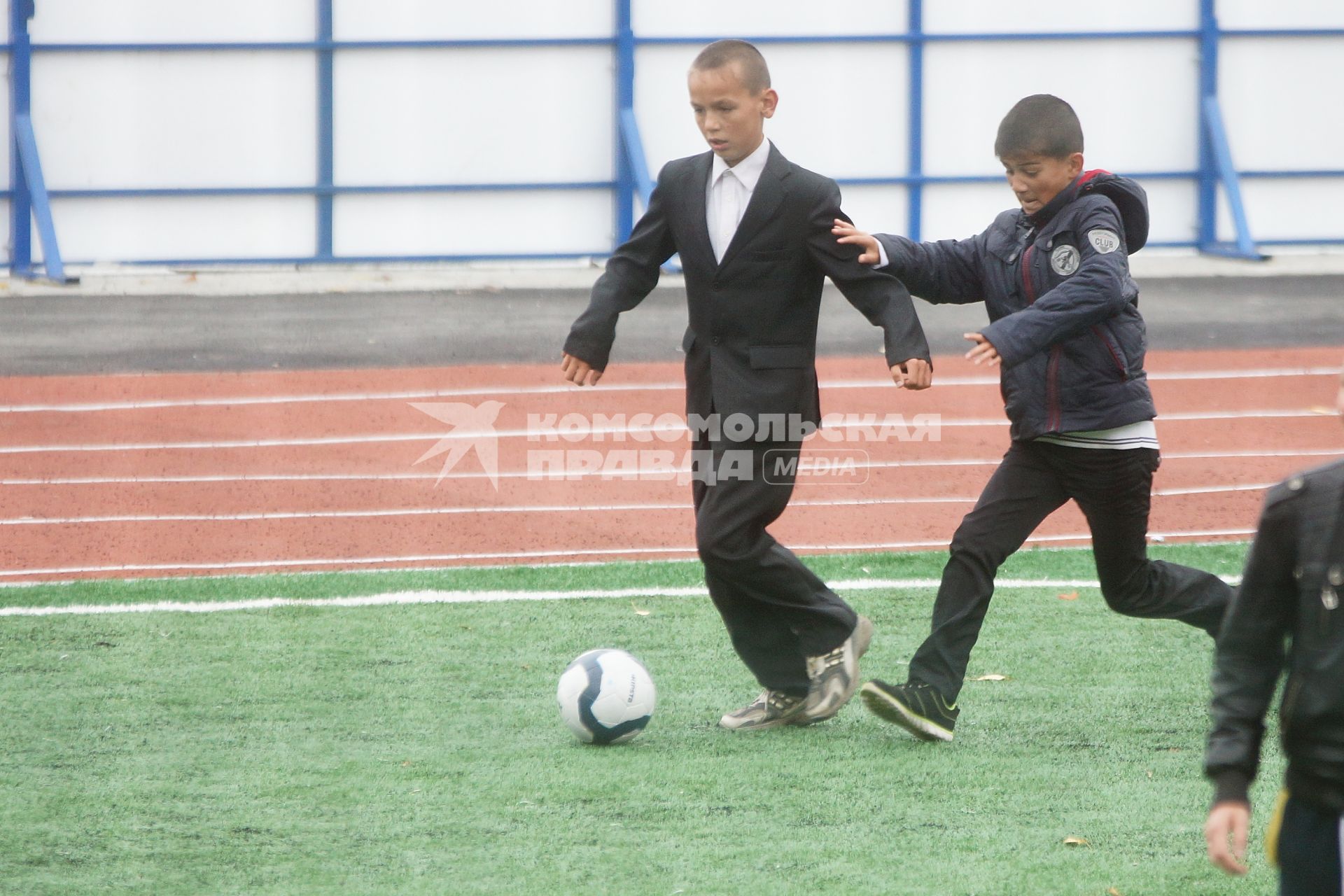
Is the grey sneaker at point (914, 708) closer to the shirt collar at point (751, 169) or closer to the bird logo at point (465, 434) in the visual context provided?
the shirt collar at point (751, 169)

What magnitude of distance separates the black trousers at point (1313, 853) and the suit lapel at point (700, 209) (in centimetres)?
272

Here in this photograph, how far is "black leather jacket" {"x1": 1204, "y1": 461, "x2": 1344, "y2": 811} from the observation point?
2219 millimetres

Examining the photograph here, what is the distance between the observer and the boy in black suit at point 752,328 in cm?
461

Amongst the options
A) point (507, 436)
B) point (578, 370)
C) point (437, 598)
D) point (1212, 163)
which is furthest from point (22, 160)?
point (578, 370)

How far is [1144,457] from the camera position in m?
4.55

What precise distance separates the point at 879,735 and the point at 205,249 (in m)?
14.4

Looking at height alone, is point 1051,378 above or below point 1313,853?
above

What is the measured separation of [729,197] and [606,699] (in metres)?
1.48

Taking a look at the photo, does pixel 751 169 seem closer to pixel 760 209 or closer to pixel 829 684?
pixel 760 209

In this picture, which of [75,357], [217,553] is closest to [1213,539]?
[217,553]

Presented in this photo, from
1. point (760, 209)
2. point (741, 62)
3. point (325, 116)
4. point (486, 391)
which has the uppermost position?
point (325, 116)

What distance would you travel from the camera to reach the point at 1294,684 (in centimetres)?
228

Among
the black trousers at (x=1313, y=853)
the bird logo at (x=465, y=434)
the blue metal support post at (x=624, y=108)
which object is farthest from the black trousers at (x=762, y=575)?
the blue metal support post at (x=624, y=108)

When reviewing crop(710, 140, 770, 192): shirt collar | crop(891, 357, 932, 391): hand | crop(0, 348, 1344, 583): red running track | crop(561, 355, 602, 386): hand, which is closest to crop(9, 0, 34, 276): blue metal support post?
crop(0, 348, 1344, 583): red running track
